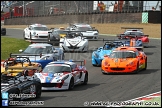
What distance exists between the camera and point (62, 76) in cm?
1827

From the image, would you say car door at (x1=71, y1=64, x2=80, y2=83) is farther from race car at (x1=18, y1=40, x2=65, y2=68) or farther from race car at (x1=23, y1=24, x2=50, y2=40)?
race car at (x1=23, y1=24, x2=50, y2=40)

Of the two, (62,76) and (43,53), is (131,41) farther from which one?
(62,76)

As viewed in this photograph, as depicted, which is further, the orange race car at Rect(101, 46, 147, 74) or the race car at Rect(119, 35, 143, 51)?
the race car at Rect(119, 35, 143, 51)

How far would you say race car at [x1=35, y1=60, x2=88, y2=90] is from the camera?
18.0 m

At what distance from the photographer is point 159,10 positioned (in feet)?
169

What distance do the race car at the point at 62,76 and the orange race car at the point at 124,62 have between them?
3042 millimetres

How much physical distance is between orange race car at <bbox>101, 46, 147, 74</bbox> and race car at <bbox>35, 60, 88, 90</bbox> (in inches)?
120

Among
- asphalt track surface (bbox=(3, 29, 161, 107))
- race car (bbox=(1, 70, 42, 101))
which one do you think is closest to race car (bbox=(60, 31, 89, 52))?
asphalt track surface (bbox=(3, 29, 161, 107))

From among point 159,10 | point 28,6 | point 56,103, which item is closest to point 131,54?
point 56,103

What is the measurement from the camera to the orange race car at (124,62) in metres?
23.0

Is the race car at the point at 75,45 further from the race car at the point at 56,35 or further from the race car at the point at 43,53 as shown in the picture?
the race car at the point at 43,53

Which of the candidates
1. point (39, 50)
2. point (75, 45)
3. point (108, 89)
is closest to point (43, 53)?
point (39, 50)

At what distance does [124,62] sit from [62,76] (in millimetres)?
5634

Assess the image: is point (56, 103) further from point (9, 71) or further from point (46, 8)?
point (46, 8)
